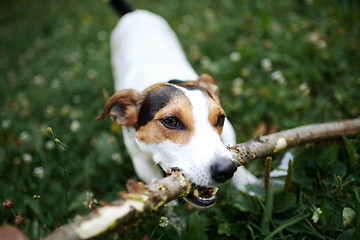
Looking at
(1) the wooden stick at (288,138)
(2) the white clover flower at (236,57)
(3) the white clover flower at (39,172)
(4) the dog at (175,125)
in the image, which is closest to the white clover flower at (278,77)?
(2) the white clover flower at (236,57)

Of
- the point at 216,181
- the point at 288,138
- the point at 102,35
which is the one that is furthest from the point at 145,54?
the point at 102,35

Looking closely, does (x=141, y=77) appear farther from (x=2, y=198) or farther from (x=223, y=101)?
(x=2, y=198)

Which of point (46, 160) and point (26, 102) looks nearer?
point (46, 160)

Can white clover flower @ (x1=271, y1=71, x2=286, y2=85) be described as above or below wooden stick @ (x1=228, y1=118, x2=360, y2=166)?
below

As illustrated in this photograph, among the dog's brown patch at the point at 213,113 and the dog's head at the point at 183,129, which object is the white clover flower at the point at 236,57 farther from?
the dog's brown patch at the point at 213,113

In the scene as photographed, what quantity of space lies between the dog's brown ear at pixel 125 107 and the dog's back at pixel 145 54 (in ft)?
1.73

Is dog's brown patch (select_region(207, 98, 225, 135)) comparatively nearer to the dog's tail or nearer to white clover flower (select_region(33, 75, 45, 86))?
the dog's tail

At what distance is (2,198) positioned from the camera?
2705 mm

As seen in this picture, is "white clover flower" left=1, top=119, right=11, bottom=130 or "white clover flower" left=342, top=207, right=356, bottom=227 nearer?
"white clover flower" left=342, top=207, right=356, bottom=227

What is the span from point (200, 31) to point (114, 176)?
12.3 ft

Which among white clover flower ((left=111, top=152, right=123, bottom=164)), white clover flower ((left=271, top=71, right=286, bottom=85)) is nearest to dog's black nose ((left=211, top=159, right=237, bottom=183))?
white clover flower ((left=111, top=152, right=123, bottom=164))

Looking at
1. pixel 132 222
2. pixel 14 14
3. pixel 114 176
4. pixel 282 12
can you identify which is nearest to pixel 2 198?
pixel 114 176

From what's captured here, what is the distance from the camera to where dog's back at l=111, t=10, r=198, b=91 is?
10.3 ft

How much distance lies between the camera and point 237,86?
3.84 m
